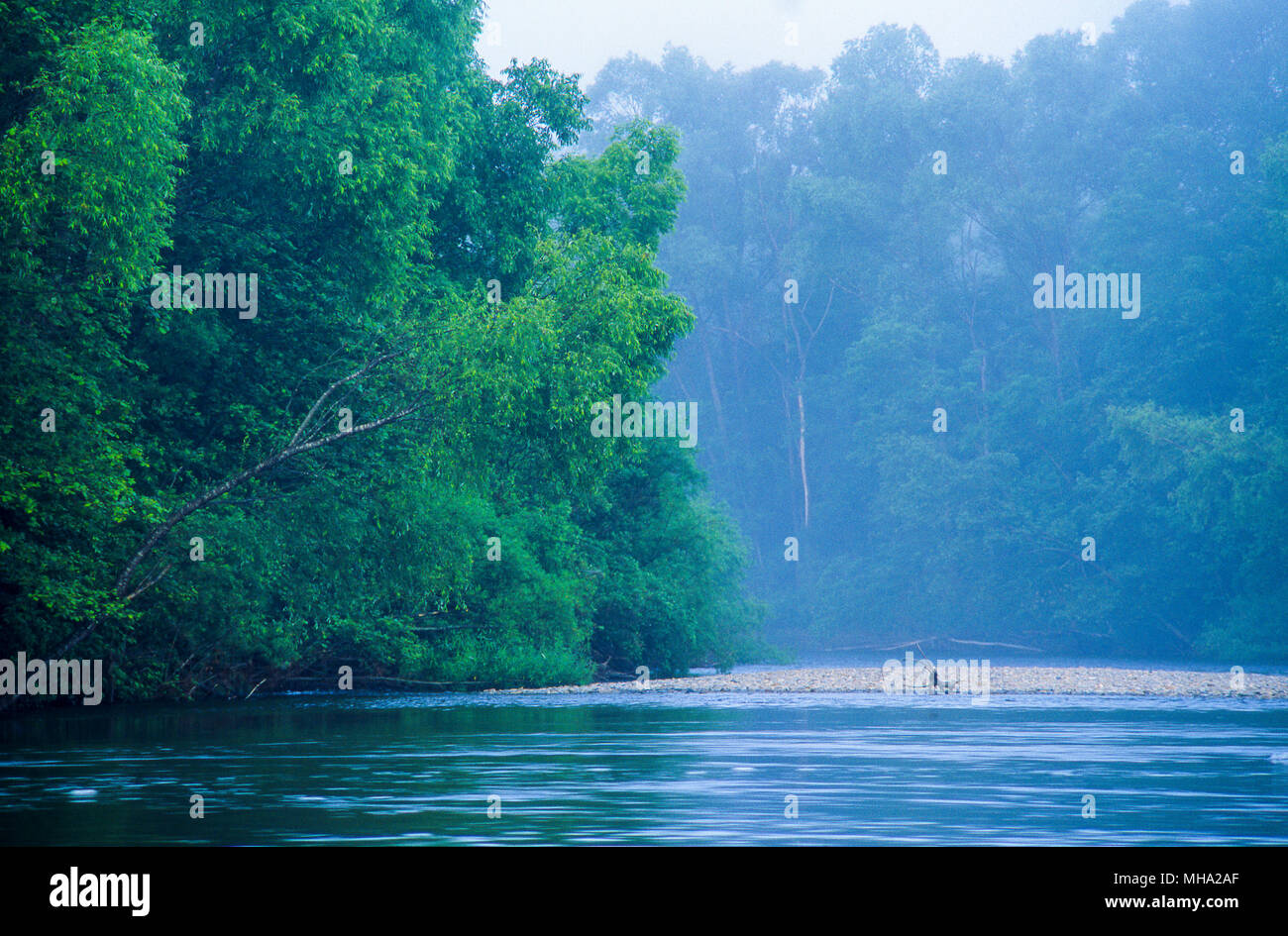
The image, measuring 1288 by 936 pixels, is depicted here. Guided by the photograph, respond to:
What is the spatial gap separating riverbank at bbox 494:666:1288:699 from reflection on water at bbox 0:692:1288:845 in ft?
25.9

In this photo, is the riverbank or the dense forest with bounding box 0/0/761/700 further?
the riverbank

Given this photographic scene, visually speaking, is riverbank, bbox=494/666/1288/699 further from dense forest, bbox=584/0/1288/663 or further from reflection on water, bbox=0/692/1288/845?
dense forest, bbox=584/0/1288/663

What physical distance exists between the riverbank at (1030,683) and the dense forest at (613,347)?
2094mm

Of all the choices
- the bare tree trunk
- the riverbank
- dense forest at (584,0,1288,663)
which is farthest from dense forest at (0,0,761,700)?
dense forest at (584,0,1288,663)

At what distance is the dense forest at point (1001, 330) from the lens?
66.6 m

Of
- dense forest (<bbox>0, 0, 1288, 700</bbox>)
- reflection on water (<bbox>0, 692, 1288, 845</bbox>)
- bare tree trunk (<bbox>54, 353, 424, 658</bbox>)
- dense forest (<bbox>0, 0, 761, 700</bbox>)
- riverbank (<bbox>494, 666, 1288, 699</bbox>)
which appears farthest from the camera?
riverbank (<bbox>494, 666, 1288, 699</bbox>)

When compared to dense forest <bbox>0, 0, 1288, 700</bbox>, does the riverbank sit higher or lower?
lower

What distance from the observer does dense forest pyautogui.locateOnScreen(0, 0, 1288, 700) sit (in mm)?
25969

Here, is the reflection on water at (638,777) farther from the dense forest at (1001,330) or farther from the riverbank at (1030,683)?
the dense forest at (1001,330)

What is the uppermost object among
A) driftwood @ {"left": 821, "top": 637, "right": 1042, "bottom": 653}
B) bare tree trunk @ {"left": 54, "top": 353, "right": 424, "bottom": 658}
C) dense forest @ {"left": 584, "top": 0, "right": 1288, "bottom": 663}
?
dense forest @ {"left": 584, "top": 0, "right": 1288, "bottom": 663}

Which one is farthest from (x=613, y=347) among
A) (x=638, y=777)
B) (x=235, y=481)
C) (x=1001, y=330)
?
(x=1001, y=330)

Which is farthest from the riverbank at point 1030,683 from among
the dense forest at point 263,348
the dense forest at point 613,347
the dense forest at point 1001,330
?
the dense forest at point 1001,330
